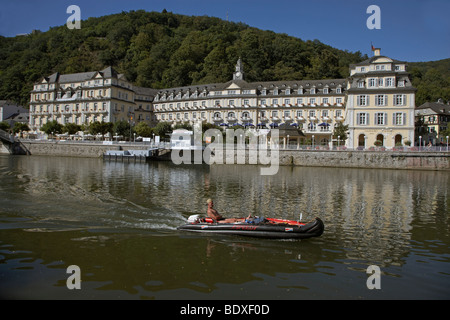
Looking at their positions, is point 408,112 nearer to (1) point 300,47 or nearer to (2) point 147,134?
(2) point 147,134

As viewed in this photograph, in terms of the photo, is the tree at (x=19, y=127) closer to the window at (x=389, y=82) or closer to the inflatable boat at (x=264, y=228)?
the window at (x=389, y=82)

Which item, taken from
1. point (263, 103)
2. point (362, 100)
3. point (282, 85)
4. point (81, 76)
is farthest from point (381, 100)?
point (81, 76)

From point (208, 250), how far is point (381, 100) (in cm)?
5754

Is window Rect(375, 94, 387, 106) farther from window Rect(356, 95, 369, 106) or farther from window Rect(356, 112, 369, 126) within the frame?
window Rect(356, 112, 369, 126)

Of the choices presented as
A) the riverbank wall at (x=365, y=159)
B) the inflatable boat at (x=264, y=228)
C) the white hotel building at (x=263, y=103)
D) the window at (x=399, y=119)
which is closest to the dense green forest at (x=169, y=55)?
the white hotel building at (x=263, y=103)

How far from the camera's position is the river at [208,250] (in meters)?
10.8

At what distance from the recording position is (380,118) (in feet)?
207

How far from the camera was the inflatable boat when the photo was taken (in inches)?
598

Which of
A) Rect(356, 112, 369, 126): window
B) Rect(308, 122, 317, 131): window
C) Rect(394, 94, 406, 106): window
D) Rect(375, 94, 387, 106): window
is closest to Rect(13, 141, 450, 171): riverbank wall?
Rect(356, 112, 369, 126): window

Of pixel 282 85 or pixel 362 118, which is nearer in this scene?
pixel 362 118

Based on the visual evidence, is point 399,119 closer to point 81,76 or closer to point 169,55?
point 81,76

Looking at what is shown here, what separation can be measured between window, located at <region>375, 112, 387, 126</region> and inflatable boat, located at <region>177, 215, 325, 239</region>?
5352cm

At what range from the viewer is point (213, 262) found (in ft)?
42.5
